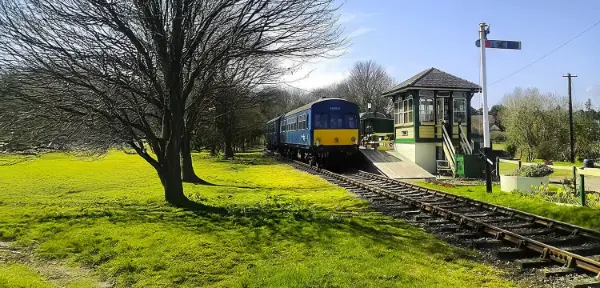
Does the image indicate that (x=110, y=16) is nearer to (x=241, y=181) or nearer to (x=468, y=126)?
(x=241, y=181)

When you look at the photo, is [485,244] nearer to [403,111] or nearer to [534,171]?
[534,171]

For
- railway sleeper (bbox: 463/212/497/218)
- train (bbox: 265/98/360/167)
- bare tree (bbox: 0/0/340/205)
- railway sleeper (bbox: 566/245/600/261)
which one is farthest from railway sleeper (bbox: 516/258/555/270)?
train (bbox: 265/98/360/167)

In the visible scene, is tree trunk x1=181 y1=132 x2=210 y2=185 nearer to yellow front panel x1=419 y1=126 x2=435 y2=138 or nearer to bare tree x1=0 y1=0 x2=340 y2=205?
bare tree x1=0 y1=0 x2=340 y2=205

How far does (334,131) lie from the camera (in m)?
21.6

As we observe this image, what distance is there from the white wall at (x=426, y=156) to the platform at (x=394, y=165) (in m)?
0.51

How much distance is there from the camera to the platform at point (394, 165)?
18.2 metres

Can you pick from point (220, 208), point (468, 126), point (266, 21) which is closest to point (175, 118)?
point (220, 208)

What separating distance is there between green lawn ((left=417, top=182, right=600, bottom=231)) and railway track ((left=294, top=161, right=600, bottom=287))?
0.85m

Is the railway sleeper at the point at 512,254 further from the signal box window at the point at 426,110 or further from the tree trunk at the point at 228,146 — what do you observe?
the tree trunk at the point at 228,146

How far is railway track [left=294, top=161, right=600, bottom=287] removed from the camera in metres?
5.88

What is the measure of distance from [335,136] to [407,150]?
350cm

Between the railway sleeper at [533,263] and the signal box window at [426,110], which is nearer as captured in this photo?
the railway sleeper at [533,263]

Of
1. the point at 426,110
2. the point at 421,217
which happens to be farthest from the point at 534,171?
the point at 426,110

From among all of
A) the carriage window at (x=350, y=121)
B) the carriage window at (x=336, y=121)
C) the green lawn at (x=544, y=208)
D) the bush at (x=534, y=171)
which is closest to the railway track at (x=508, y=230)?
the green lawn at (x=544, y=208)
